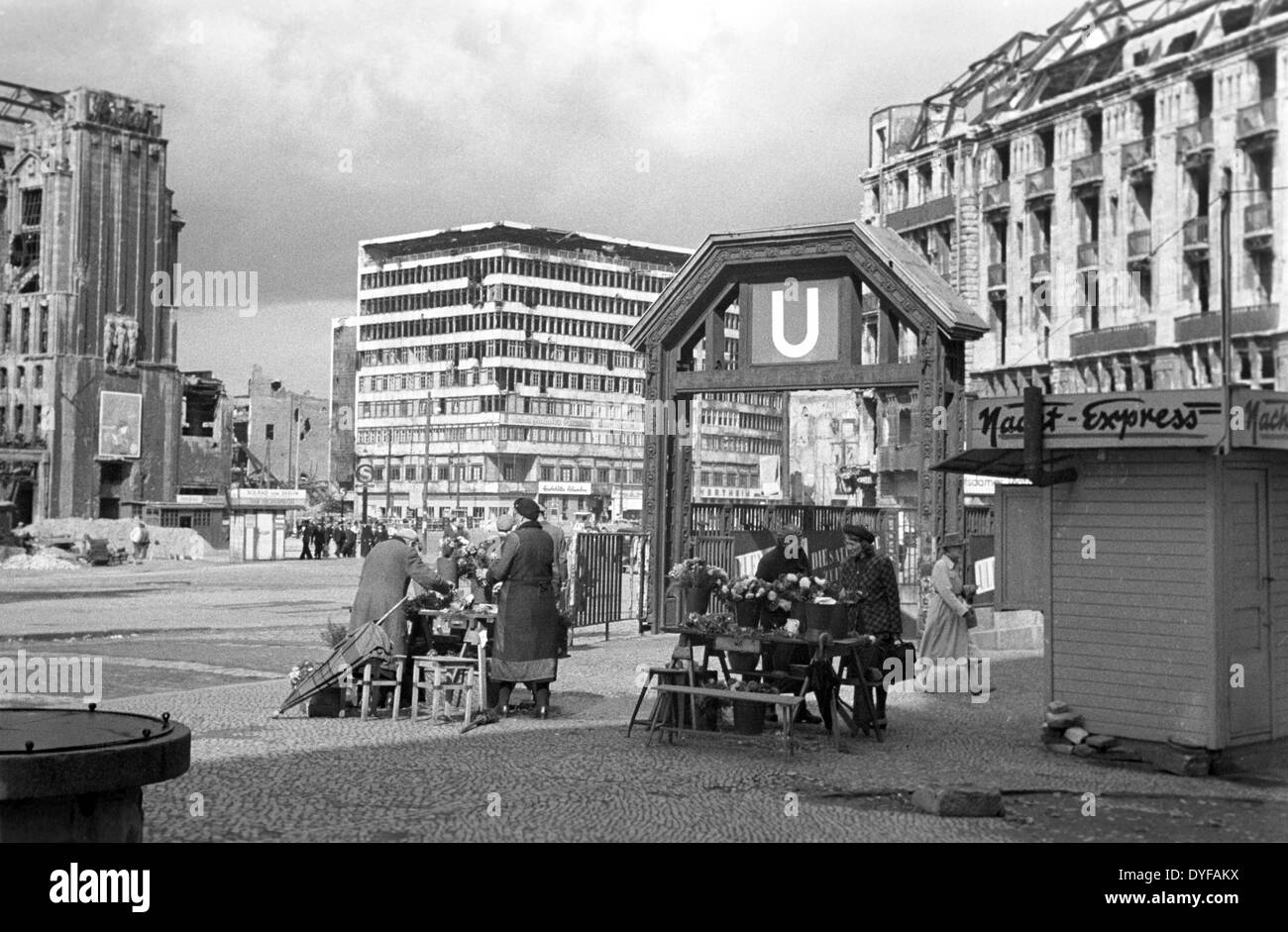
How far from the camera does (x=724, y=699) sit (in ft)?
40.5

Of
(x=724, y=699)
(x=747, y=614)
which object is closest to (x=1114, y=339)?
(x=747, y=614)

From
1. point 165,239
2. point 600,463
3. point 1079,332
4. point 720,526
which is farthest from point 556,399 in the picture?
point 720,526

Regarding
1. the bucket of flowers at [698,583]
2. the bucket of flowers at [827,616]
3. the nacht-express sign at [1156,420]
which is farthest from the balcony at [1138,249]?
the bucket of flowers at [827,616]

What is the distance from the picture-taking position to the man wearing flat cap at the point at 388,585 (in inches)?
542

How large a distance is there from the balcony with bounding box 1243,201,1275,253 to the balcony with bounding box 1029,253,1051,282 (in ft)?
37.1

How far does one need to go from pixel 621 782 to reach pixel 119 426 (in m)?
87.4

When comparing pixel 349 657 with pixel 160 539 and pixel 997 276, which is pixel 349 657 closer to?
pixel 997 276

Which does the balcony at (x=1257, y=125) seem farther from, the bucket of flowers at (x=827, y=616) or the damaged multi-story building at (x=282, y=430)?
the damaged multi-story building at (x=282, y=430)

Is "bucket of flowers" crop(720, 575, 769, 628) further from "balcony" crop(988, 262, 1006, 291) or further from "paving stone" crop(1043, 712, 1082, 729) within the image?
"balcony" crop(988, 262, 1006, 291)

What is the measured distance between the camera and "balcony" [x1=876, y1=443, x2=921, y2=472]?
64688 millimetres

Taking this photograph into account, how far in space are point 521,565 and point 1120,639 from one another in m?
5.26

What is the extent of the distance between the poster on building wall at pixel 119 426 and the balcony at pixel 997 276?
55.3 m
